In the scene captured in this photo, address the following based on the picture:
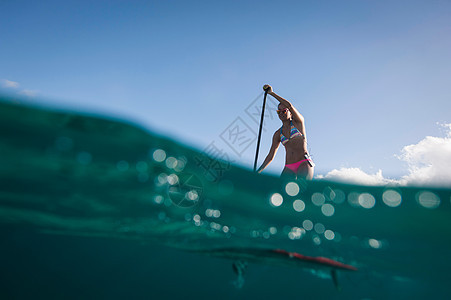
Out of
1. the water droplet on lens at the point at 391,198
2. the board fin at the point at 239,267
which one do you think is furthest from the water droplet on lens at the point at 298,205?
the board fin at the point at 239,267

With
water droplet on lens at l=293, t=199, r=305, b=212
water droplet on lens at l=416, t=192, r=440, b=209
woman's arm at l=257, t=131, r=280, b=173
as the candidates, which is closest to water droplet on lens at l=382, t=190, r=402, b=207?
water droplet on lens at l=416, t=192, r=440, b=209

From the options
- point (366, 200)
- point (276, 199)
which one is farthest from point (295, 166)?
point (366, 200)

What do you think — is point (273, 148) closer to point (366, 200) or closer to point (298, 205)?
point (298, 205)

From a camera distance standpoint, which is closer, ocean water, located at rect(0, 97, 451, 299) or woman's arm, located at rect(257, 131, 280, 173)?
ocean water, located at rect(0, 97, 451, 299)

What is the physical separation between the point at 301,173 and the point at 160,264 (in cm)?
2506

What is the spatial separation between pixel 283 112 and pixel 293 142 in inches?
42.1

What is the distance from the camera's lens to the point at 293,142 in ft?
27.6

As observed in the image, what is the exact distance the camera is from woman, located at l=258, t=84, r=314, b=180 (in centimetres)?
800

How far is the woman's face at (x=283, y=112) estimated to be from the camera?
855cm

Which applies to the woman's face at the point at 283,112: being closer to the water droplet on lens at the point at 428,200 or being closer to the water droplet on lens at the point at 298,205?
the water droplet on lens at the point at 298,205

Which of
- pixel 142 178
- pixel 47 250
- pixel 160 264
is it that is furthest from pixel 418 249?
pixel 47 250

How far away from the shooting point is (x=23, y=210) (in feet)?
36.0

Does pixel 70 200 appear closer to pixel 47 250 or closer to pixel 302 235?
pixel 302 235

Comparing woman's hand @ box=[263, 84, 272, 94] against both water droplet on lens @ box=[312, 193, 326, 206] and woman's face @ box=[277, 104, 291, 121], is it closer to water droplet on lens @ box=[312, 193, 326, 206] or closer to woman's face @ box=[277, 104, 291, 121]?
woman's face @ box=[277, 104, 291, 121]
